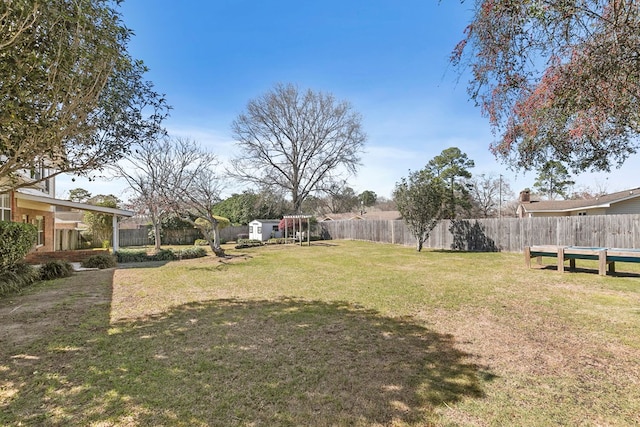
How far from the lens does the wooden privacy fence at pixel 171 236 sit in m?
25.9

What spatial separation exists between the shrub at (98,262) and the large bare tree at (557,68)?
548 inches

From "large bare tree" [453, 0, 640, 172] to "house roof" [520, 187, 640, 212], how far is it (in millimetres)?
18046

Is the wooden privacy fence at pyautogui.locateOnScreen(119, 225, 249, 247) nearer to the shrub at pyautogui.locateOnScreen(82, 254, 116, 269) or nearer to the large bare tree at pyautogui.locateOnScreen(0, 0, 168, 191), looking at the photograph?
the shrub at pyautogui.locateOnScreen(82, 254, 116, 269)

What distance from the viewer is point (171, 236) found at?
92.7ft

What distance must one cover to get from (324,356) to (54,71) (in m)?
5.03

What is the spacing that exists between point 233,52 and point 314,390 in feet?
43.4

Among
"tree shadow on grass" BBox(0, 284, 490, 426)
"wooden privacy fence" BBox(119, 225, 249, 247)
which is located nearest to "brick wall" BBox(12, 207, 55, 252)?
"tree shadow on grass" BBox(0, 284, 490, 426)

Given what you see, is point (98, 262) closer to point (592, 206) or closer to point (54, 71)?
point (54, 71)

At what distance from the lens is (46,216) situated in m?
13.9

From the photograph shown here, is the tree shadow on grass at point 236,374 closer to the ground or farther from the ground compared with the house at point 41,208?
closer to the ground

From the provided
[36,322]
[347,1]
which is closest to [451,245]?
[347,1]

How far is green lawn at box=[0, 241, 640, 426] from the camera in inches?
105

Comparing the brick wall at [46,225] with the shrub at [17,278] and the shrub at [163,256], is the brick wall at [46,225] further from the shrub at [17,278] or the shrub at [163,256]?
the shrub at [17,278]

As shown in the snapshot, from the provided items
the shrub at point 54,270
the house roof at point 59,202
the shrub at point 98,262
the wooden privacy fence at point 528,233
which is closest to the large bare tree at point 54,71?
the shrub at point 54,270
